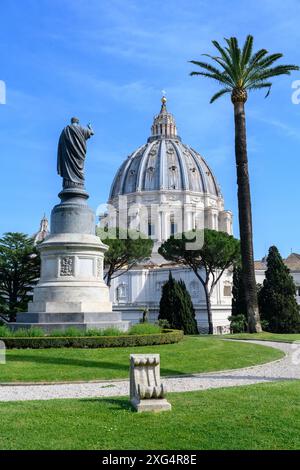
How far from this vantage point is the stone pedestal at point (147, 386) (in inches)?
315

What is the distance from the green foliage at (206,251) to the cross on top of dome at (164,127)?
71329 millimetres

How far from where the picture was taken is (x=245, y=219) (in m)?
27.4

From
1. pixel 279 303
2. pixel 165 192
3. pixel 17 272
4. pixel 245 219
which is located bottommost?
pixel 279 303

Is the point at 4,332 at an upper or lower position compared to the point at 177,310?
lower

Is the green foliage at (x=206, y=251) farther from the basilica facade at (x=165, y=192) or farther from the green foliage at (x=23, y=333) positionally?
the green foliage at (x=23, y=333)

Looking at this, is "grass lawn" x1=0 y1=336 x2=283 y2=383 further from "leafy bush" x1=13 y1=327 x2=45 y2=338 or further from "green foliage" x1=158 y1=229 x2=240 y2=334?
"green foliage" x1=158 y1=229 x2=240 y2=334

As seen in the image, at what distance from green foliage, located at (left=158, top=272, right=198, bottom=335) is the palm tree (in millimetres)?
11049

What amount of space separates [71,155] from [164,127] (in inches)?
4048

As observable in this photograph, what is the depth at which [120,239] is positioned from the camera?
5403 centimetres

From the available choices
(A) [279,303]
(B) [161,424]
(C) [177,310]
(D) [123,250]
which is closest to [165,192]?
(D) [123,250]

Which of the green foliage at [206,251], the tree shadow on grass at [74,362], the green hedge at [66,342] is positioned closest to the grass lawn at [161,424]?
the tree shadow on grass at [74,362]

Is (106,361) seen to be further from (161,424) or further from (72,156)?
(72,156)
